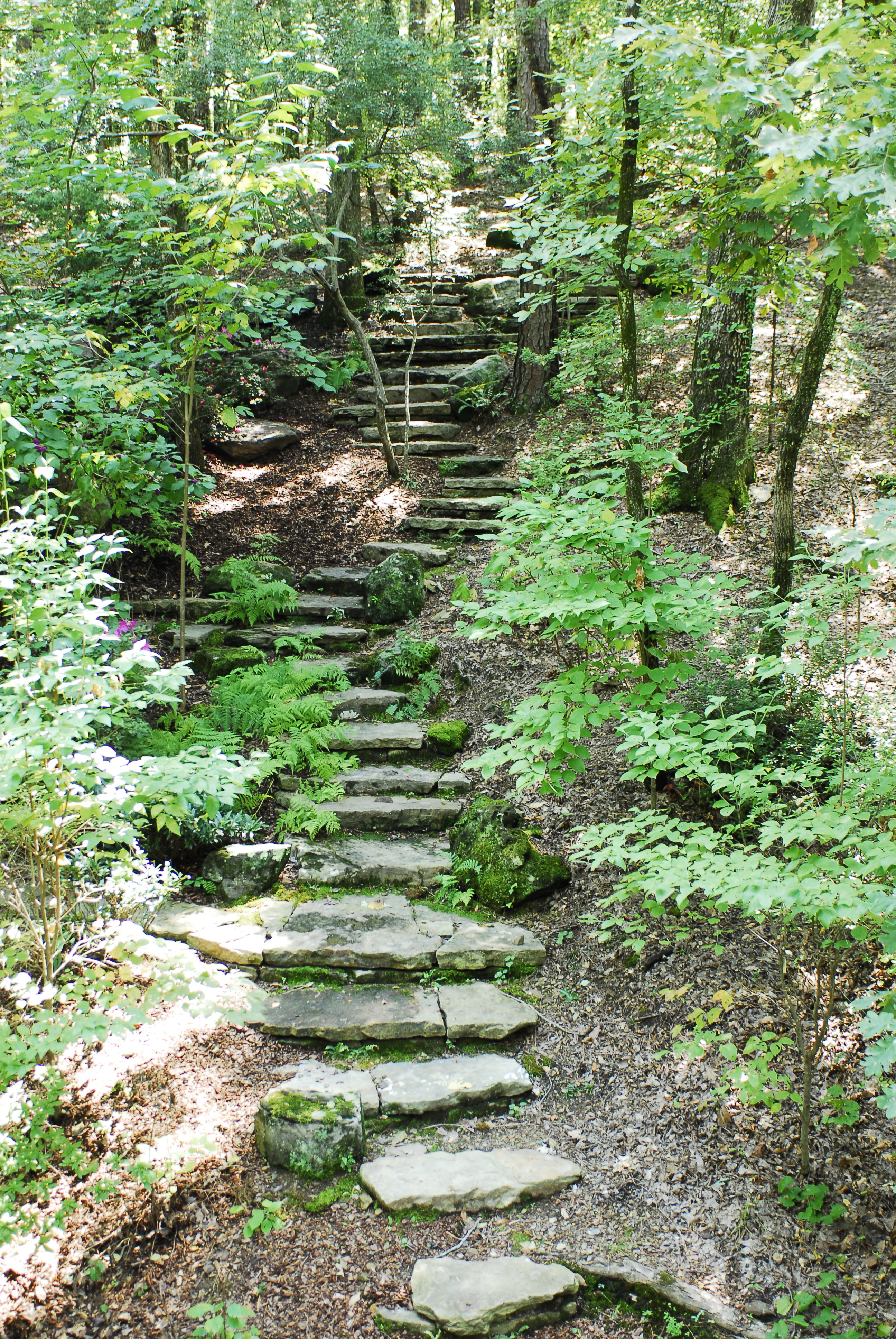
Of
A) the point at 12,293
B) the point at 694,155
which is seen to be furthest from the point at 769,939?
the point at 12,293

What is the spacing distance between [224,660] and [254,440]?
4158 mm

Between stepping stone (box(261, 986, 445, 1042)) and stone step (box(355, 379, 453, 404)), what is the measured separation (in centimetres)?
748

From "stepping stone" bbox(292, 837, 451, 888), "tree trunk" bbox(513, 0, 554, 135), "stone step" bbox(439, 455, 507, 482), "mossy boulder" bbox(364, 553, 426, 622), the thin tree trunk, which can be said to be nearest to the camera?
the thin tree trunk

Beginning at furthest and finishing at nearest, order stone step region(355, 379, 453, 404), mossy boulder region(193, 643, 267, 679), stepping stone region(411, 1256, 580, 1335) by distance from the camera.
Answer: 1. stone step region(355, 379, 453, 404)
2. mossy boulder region(193, 643, 267, 679)
3. stepping stone region(411, 1256, 580, 1335)

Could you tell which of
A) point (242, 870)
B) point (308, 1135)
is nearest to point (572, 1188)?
point (308, 1135)

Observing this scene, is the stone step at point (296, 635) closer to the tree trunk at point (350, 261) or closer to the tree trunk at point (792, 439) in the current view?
the tree trunk at point (792, 439)

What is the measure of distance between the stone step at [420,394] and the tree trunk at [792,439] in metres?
5.81

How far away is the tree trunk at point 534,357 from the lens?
28.0 ft

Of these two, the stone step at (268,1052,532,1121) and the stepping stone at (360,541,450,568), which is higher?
the stepping stone at (360,541,450,568)

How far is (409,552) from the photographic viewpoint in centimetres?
702

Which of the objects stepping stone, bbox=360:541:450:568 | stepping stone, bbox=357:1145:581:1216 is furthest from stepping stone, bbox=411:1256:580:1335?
stepping stone, bbox=360:541:450:568

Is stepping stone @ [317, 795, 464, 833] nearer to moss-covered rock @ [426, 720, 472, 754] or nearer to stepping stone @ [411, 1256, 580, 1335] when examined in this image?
moss-covered rock @ [426, 720, 472, 754]

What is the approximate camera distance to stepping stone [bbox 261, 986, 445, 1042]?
11.1 ft

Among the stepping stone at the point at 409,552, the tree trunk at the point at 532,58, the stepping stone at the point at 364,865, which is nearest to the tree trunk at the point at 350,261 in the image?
the tree trunk at the point at 532,58
